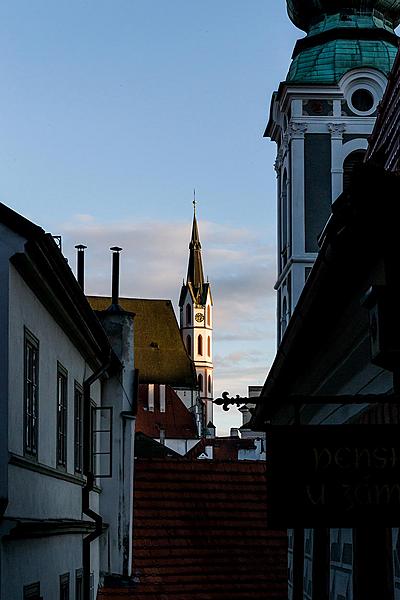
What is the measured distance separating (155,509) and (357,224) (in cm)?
1506

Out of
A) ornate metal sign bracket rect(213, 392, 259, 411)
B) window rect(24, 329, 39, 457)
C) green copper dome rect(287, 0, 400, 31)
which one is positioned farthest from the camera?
green copper dome rect(287, 0, 400, 31)

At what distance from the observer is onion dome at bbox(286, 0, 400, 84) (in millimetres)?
41938

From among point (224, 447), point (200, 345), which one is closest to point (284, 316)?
point (224, 447)

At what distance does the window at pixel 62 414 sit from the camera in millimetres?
14820

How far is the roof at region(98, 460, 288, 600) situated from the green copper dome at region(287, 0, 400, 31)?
2473 cm

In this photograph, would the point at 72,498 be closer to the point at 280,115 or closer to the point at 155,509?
the point at 155,509

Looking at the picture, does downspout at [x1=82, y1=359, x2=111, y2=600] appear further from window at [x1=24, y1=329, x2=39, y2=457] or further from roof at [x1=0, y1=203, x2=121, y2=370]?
window at [x1=24, y1=329, x2=39, y2=457]

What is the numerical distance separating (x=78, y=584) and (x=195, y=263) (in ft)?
375

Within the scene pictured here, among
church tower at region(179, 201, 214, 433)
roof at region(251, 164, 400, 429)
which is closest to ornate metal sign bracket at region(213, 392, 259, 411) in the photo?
roof at region(251, 164, 400, 429)

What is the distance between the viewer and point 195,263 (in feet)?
429

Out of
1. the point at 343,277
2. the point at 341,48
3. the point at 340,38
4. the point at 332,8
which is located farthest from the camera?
the point at 332,8

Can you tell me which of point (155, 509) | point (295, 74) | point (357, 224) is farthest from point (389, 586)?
point (295, 74)

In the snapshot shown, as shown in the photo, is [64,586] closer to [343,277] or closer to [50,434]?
[50,434]

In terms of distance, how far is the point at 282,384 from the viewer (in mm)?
13766
